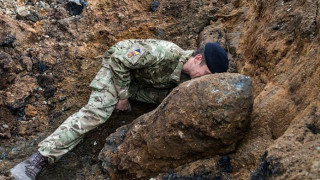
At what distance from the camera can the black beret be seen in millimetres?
3070

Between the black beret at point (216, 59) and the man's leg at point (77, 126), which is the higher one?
the black beret at point (216, 59)

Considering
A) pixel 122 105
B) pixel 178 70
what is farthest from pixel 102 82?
pixel 178 70

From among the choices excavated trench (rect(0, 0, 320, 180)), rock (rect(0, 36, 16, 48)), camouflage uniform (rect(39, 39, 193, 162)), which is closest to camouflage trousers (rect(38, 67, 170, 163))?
camouflage uniform (rect(39, 39, 193, 162))

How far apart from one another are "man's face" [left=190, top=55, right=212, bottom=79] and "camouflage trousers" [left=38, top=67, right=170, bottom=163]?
43 centimetres

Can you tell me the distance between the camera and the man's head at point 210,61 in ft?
10.1

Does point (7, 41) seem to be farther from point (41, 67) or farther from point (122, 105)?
point (122, 105)

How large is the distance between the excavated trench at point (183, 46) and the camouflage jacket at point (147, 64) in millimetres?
464

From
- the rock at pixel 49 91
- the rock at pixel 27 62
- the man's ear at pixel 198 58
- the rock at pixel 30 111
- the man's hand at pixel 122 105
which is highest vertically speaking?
the man's ear at pixel 198 58

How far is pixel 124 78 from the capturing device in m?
3.29

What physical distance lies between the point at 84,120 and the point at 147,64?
728 millimetres

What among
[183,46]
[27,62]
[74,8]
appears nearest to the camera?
[27,62]

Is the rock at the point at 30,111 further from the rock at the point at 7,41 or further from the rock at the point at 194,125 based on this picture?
the rock at the point at 194,125

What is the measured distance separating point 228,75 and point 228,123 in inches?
12.5

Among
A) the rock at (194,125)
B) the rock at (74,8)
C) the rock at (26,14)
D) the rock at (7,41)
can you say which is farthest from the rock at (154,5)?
the rock at (194,125)
